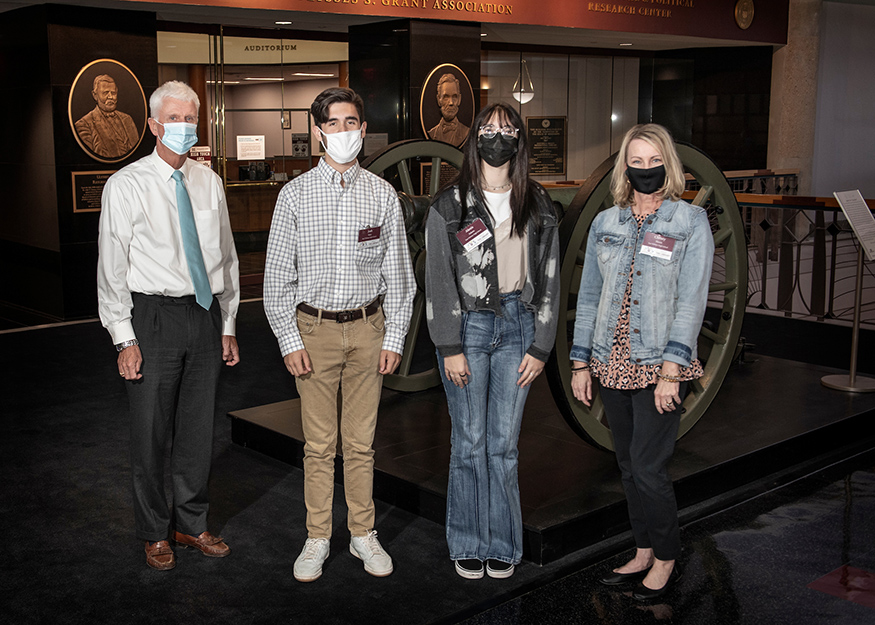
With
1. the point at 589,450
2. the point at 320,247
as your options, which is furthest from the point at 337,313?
the point at 589,450

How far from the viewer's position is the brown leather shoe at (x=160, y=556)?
3.30m

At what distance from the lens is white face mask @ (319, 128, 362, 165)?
3.03 m

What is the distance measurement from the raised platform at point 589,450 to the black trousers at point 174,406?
89 cm

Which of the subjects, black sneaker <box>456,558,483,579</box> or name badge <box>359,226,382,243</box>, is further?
black sneaker <box>456,558,483,579</box>

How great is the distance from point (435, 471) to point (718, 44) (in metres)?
10.9

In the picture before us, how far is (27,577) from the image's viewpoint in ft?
10.7

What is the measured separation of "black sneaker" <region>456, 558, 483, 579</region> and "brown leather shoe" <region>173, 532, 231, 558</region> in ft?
2.87

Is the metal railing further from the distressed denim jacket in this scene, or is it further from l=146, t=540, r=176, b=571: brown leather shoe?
l=146, t=540, r=176, b=571: brown leather shoe

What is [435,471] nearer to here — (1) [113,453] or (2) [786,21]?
(1) [113,453]

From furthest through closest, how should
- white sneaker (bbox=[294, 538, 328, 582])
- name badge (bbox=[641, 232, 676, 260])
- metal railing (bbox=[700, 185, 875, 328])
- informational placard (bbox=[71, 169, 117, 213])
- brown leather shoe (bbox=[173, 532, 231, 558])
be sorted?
informational placard (bbox=[71, 169, 117, 213]) → metal railing (bbox=[700, 185, 875, 328]) → brown leather shoe (bbox=[173, 532, 231, 558]) → white sneaker (bbox=[294, 538, 328, 582]) → name badge (bbox=[641, 232, 676, 260])

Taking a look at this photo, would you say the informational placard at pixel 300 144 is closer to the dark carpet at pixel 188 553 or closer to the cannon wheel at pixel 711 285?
the dark carpet at pixel 188 553

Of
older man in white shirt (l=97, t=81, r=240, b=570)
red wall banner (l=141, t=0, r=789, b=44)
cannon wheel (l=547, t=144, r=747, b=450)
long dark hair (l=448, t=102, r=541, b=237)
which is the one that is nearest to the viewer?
long dark hair (l=448, t=102, r=541, b=237)

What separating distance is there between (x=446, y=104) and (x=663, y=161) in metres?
6.83

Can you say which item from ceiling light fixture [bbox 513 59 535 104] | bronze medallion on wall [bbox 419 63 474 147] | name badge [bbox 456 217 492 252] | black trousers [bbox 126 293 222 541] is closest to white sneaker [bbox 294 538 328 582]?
black trousers [bbox 126 293 222 541]
